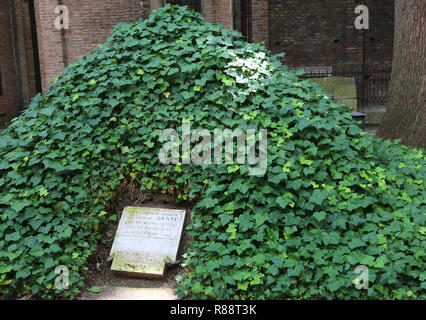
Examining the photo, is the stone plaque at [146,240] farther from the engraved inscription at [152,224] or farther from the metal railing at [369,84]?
the metal railing at [369,84]

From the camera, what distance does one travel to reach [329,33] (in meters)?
14.7

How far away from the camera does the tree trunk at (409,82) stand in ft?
20.5

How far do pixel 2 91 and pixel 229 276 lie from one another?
1307 centimetres

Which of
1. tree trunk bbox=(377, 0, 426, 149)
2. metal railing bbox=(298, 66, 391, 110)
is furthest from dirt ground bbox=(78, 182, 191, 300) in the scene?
metal railing bbox=(298, 66, 391, 110)

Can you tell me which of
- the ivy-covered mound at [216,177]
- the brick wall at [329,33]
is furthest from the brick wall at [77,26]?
the brick wall at [329,33]

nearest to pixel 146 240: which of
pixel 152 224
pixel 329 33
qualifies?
pixel 152 224

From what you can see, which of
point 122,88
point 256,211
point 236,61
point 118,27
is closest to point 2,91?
point 118,27

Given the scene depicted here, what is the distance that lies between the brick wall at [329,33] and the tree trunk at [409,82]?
26.7 feet

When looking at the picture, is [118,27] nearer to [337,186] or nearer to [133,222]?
[133,222]

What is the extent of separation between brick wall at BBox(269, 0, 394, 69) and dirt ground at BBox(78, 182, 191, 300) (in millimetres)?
11714

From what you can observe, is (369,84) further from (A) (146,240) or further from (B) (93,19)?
(A) (146,240)

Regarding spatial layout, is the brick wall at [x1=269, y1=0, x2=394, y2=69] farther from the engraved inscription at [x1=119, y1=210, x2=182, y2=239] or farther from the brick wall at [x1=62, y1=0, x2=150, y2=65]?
the engraved inscription at [x1=119, y1=210, x2=182, y2=239]

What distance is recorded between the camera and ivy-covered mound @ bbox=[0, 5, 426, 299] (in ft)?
12.0

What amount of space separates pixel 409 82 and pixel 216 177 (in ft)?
13.2
